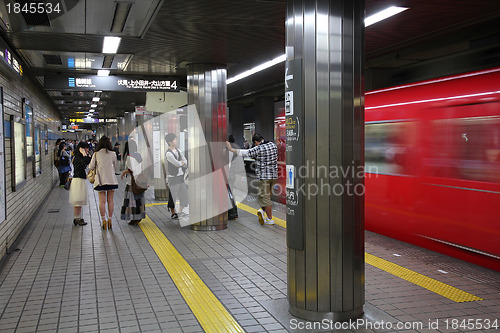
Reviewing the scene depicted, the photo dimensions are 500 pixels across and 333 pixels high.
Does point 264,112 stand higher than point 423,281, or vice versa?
point 264,112

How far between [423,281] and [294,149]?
92.5 inches

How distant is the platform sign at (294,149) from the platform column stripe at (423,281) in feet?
5.93

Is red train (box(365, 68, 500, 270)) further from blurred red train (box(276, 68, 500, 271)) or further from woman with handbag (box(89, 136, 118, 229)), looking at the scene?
woman with handbag (box(89, 136, 118, 229))

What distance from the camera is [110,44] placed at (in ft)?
22.1

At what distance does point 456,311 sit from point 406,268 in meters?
1.42

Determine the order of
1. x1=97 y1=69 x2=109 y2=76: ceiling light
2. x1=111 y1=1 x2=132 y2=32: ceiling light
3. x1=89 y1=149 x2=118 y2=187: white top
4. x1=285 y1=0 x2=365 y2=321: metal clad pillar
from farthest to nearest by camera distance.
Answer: x1=97 y1=69 x2=109 y2=76: ceiling light
x1=89 y1=149 x2=118 y2=187: white top
x1=111 y1=1 x2=132 y2=32: ceiling light
x1=285 y1=0 x2=365 y2=321: metal clad pillar

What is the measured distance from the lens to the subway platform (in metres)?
3.96

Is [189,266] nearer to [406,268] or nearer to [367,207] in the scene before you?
[406,268]

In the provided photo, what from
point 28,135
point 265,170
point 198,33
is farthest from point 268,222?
point 28,135

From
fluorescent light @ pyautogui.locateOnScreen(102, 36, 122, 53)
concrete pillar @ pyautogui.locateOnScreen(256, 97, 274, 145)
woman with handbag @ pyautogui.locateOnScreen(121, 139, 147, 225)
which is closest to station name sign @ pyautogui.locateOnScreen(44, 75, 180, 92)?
woman with handbag @ pyautogui.locateOnScreen(121, 139, 147, 225)

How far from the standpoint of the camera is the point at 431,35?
7.09 metres

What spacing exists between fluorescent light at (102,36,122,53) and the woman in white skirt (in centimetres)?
237

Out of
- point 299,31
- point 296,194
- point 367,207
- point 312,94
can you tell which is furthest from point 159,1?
point 367,207

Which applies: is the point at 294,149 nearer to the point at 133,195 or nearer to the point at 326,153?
the point at 326,153
